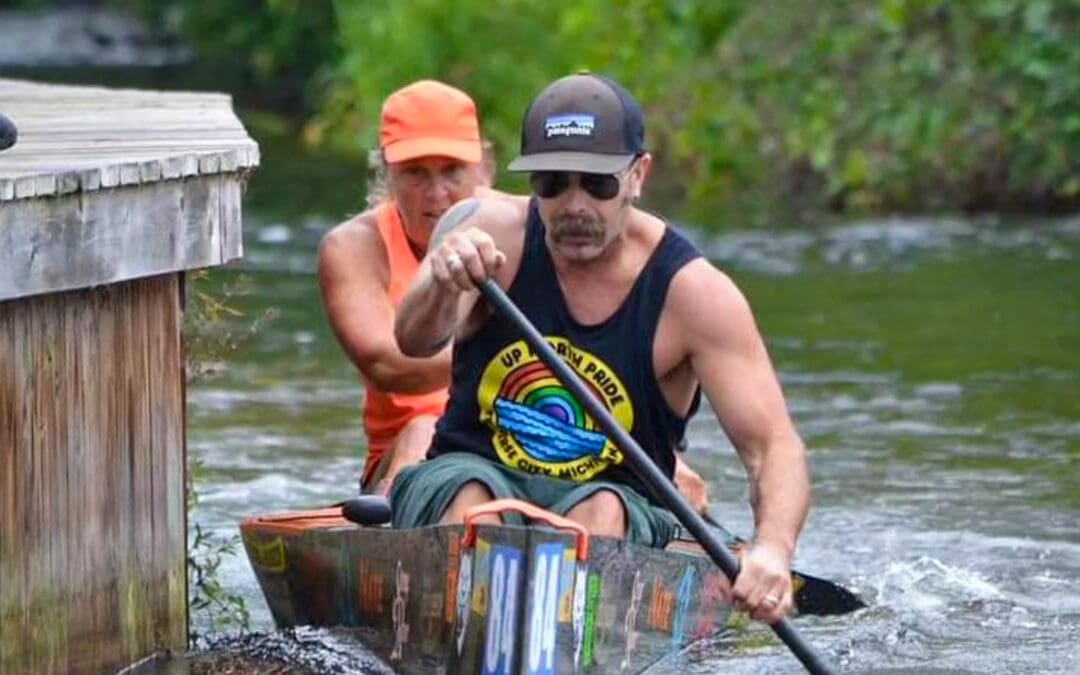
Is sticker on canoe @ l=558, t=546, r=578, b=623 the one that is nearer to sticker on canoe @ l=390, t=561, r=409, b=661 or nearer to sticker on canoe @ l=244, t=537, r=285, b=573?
sticker on canoe @ l=390, t=561, r=409, b=661

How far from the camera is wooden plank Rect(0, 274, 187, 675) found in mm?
5641

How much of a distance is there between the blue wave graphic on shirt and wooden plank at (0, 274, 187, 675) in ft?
2.47

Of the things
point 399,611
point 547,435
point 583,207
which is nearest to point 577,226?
point 583,207

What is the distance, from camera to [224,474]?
10.1 meters

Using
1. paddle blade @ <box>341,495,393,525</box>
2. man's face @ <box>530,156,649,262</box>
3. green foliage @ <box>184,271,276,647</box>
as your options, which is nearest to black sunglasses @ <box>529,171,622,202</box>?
man's face @ <box>530,156,649,262</box>

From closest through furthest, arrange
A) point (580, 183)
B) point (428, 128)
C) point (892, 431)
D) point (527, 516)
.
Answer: point (527, 516)
point (580, 183)
point (428, 128)
point (892, 431)

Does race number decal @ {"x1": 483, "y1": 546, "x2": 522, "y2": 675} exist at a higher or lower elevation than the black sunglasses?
lower

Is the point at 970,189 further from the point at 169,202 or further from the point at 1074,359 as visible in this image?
the point at 169,202

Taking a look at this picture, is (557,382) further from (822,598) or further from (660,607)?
(822,598)

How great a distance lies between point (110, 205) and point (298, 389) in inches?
262

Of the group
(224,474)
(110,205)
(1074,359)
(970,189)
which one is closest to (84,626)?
(110,205)

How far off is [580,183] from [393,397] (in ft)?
5.90

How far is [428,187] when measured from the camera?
7.57 m

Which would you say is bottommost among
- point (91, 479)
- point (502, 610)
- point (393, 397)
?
point (502, 610)
